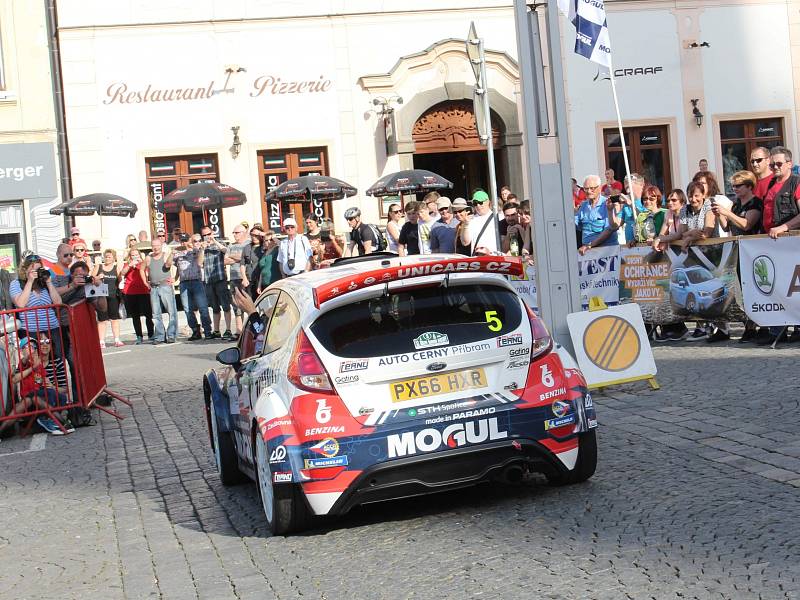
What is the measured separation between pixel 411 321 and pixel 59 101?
25833 mm

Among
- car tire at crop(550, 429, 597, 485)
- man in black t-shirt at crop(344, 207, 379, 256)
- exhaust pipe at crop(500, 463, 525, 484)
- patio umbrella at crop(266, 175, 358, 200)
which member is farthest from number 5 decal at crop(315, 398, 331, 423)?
patio umbrella at crop(266, 175, 358, 200)

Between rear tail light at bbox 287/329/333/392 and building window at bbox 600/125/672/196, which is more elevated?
building window at bbox 600/125/672/196

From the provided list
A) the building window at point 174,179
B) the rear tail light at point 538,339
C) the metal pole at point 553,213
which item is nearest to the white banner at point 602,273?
the metal pole at point 553,213

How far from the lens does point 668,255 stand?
49.1 ft

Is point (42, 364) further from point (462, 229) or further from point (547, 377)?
point (547, 377)

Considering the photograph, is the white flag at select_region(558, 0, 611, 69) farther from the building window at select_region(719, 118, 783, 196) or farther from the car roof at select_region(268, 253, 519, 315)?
the building window at select_region(719, 118, 783, 196)

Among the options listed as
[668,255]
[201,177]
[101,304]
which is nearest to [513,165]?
[201,177]

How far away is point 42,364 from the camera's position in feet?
41.1

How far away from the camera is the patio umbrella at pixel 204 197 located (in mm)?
26234

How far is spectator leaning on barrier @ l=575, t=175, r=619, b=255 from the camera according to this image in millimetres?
15508

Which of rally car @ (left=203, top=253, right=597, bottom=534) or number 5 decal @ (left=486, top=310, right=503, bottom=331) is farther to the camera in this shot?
number 5 decal @ (left=486, top=310, right=503, bottom=331)

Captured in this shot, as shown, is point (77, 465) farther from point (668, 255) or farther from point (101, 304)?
point (668, 255)

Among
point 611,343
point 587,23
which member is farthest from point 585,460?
point 587,23

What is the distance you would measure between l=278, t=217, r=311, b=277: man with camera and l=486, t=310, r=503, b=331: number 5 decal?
464 inches
